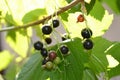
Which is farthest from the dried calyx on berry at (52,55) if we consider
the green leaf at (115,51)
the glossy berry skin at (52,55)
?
the green leaf at (115,51)

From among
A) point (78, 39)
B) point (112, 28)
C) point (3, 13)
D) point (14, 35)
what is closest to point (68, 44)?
point (78, 39)

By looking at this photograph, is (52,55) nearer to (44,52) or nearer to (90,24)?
(44,52)

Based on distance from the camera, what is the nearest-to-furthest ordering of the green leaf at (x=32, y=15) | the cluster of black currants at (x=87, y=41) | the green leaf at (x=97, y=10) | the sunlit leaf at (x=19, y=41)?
the cluster of black currants at (x=87, y=41)
the green leaf at (x=97, y=10)
the green leaf at (x=32, y=15)
the sunlit leaf at (x=19, y=41)

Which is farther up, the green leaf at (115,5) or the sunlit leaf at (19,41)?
the green leaf at (115,5)

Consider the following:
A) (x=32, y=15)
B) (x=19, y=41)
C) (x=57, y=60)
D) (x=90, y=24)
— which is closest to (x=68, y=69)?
(x=57, y=60)

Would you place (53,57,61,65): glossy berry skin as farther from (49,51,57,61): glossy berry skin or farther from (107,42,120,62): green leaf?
(107,42,120,62): green leaf

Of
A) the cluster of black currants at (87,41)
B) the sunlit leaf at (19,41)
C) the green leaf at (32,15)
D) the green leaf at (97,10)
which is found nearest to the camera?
the cluster of black currants at (87,41)

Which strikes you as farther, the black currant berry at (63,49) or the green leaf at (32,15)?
the green leaf at (32,15)

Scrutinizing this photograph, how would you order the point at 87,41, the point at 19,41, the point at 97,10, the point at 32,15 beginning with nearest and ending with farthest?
1. the point at 87,41
2. the point at 97,10
3. the point at 32,15
4. the point at 19,41

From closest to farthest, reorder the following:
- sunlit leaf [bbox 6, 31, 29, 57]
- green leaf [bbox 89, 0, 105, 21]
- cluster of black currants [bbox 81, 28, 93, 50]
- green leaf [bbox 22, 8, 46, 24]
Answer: cluster of black currants [bbox 81, 28, 93, 50] < green leaf [bbox 89, 0, 105, 21] < green leaf [bbox 22, 8, 46, 24] < sunlit leaf [bbox 6, 31, 29, 57]

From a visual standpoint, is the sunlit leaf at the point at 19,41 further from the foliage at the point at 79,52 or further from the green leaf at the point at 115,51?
the green leaf at the point at 115,51

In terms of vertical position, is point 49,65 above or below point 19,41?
above

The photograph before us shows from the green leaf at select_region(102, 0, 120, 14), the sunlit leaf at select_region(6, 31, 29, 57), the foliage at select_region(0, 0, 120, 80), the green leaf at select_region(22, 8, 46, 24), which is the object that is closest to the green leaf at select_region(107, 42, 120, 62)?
the foliage at select_region(0, 0, 120, 80)
